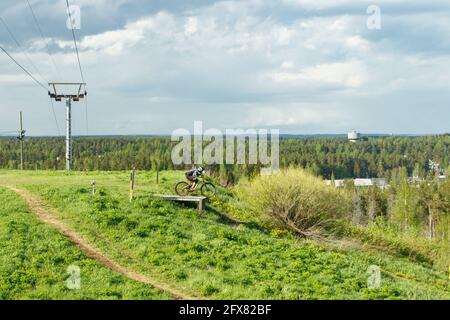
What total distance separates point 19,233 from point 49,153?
15737 cm

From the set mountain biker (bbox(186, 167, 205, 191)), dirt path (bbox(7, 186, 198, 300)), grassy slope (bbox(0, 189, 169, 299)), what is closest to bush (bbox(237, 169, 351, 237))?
mountain biker (bbox(186, 167, 205, 191))

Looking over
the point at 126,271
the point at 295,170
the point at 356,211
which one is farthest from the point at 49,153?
the point at 126,271

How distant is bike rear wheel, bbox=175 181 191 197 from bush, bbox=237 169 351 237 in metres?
4.30

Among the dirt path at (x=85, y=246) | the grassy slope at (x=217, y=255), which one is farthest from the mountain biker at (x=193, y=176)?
the dirt path at (x=85, y=246)

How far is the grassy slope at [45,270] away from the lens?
15.7m

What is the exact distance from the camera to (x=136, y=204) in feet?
83.2

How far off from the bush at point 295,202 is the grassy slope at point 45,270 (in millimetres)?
12892

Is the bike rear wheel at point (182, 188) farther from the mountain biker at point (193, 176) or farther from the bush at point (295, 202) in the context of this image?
the bush at point (295, 202)

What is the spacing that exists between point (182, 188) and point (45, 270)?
1212 cm

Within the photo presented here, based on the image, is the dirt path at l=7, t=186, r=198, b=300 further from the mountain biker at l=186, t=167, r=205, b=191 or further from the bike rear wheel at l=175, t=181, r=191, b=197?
the mountain biker at l=186, t=167, r=205, b=191

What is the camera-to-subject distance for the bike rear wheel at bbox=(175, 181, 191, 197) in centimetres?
2869

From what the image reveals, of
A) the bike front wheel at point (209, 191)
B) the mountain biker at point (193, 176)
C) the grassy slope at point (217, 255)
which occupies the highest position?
the mountain biker at point (193, 176)

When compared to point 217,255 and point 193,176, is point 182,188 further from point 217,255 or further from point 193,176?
point 217,255
